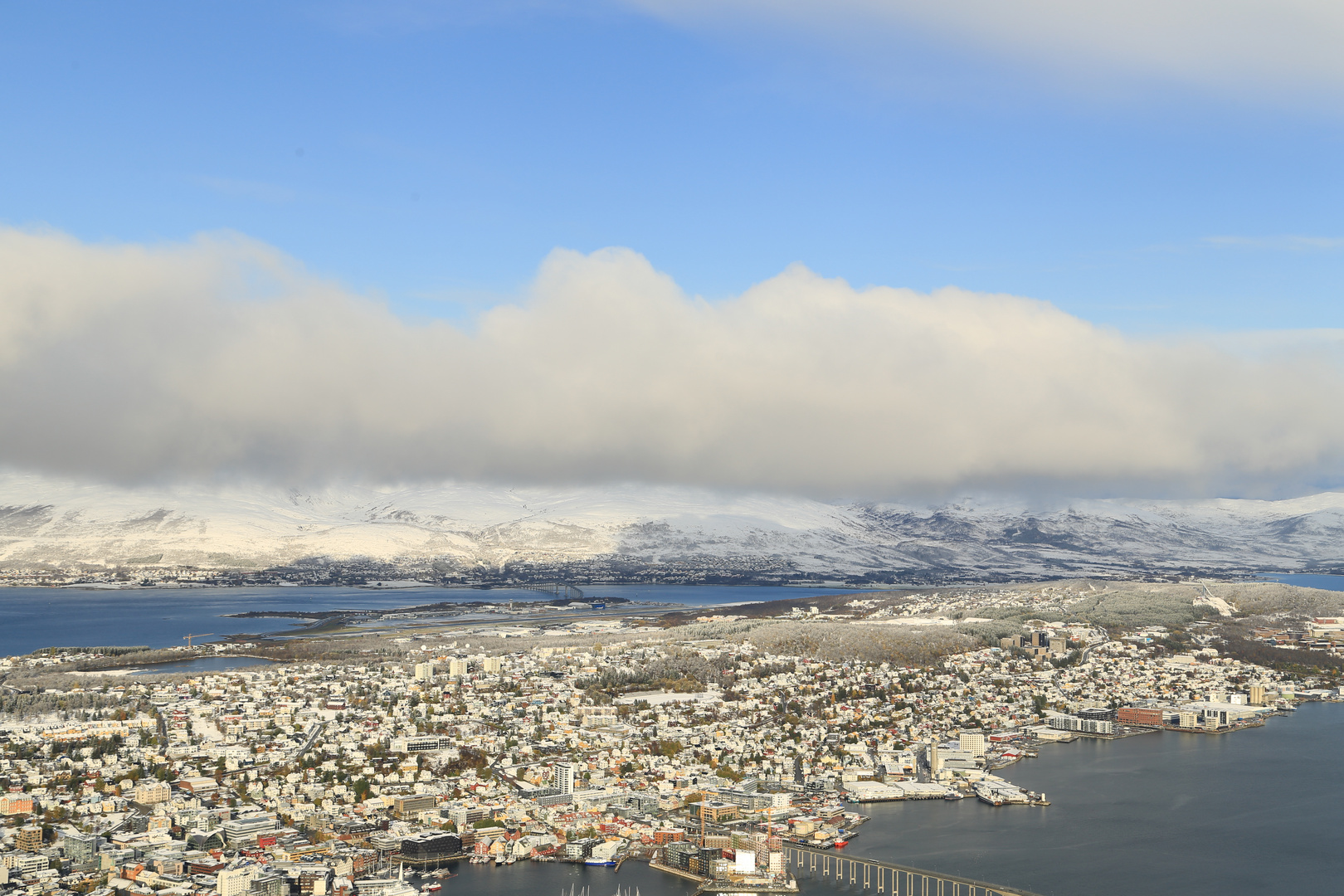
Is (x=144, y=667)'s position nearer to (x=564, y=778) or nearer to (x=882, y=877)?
(x=564, y=778)

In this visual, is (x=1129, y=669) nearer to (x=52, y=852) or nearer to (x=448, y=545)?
(x=52, y=852)

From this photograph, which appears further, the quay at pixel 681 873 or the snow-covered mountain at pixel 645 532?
the snow-covered mountain at pixel 645 532

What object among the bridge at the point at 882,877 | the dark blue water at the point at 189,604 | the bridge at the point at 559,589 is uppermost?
the bridge at the point at 559,589

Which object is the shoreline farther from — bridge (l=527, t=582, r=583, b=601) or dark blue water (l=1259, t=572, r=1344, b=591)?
dark blue water (l=1259, t=572, r=1344, b=591)

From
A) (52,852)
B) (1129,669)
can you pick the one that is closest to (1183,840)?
(52,852)

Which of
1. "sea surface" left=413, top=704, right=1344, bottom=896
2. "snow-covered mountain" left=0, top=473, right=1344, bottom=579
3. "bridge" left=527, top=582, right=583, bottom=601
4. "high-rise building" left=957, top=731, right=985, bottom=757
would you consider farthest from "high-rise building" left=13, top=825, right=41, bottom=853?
"snow-covered mountain" left=0, top=473, right=1344, bottom=579

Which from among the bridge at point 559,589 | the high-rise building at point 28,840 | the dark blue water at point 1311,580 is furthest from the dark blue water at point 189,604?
the dark blue water at point 1311,580

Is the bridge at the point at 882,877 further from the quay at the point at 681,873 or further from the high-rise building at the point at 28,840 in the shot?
the high-rise building at the point at 28,840
